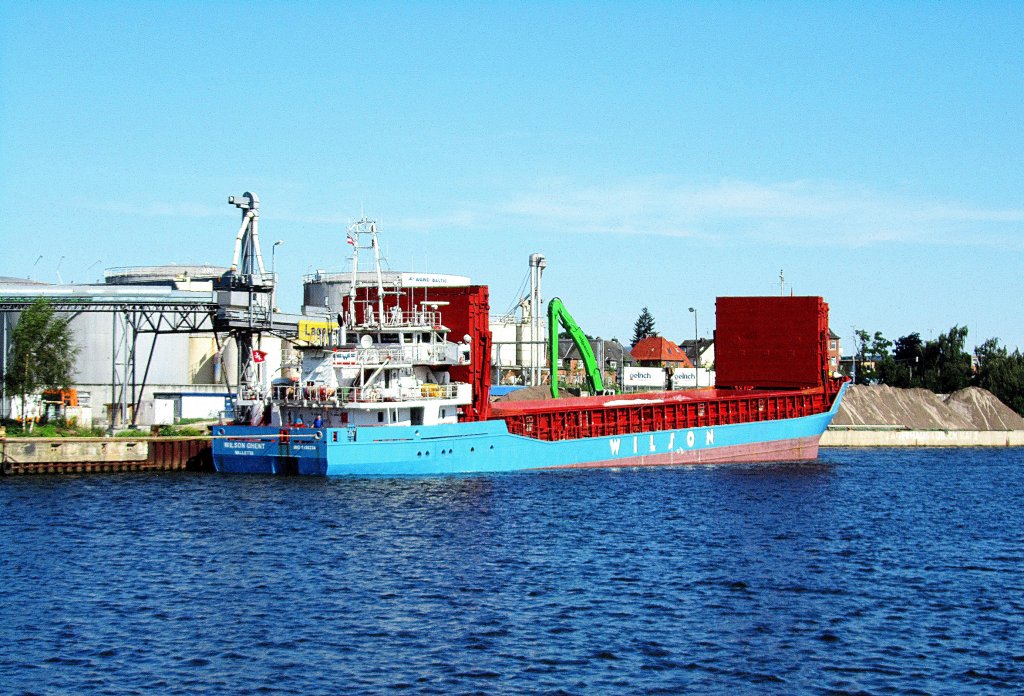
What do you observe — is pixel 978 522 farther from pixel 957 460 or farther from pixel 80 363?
pixel 80 363

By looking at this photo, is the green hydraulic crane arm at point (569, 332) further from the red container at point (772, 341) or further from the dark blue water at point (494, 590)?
the dark blue water at point (494, 590)

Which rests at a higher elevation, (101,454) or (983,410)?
(983,410)

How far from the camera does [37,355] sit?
61906mm

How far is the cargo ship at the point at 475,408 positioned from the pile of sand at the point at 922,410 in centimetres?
2164

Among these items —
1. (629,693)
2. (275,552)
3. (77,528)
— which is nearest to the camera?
(629,693)

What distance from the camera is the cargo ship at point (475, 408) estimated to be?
49.5 meters

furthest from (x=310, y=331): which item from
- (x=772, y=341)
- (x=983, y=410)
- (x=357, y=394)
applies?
(x=983, y=410)

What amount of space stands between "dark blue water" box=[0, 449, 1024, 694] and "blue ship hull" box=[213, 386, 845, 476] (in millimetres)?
2064

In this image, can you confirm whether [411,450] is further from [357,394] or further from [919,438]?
[919,438]

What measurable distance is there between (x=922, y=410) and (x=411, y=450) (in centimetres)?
5801

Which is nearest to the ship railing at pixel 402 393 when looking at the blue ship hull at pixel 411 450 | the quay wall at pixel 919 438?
the blue ship hull at pixel 411 450

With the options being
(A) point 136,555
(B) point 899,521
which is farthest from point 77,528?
(B) point 899,521

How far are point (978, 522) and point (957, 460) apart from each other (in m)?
33.8

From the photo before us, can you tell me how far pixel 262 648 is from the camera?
23172 millimetres
